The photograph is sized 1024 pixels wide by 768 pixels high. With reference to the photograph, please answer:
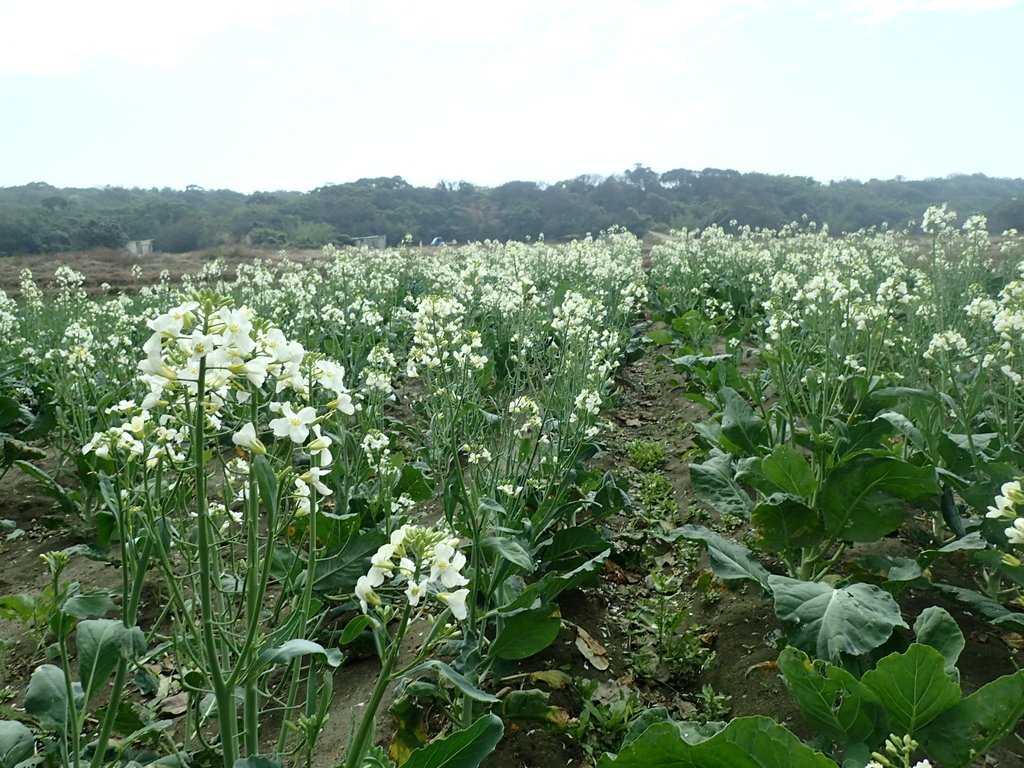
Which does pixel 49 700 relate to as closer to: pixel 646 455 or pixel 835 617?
pixel 835 617

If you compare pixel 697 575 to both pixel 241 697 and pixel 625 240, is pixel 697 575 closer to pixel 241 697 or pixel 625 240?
pixel 241 697

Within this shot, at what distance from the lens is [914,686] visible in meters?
1.83

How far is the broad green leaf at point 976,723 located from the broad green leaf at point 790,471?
1.29 meters

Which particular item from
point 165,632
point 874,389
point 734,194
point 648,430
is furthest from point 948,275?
point 734,194

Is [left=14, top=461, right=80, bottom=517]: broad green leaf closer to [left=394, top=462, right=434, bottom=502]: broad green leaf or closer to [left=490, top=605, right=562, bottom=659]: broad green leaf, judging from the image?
[left=394, top=462, right=434, bottom=502]: broad green leaf

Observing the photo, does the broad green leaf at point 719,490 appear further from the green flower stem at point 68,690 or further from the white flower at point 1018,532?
the green flower stem at point 68,690

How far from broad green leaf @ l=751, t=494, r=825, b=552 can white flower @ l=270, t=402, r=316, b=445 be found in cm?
225

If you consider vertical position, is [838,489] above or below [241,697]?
above

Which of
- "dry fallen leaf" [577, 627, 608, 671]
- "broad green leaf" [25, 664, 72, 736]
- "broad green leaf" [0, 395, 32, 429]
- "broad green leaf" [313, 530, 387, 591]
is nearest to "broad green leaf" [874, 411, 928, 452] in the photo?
"dry fallen leaf" [577, 627, 608, 671]

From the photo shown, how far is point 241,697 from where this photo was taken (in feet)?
7.58

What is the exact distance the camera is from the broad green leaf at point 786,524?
3.11 meters

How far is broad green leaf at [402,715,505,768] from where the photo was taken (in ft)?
4.91

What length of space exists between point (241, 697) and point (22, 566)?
2599mm

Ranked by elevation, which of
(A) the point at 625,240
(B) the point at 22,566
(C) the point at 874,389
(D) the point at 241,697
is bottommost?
(B) the point at 22,566
